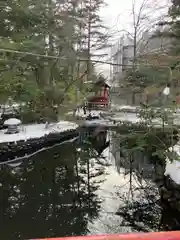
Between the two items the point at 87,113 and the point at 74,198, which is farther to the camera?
the point at 87,113

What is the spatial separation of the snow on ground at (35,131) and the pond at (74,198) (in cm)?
139

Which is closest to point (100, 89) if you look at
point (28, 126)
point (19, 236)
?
point (28, 126)

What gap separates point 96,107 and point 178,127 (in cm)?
1494

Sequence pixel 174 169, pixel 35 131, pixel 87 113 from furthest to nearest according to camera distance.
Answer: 1. pixel 87 113
2. pixel 35 131
3. pixel 174 169

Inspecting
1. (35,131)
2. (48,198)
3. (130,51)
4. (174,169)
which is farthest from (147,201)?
(130,51)

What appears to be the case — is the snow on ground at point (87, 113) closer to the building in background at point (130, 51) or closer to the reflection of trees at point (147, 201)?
the building in background at point (130, 51)

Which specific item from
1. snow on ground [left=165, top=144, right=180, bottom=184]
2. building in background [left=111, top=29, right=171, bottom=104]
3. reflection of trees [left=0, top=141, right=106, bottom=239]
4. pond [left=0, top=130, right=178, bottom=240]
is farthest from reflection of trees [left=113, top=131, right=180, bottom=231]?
Answer: building in background [left=111, top=29, right=171, bottom=104]

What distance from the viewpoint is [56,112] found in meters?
15.9

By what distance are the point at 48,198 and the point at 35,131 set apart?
658 centimetres

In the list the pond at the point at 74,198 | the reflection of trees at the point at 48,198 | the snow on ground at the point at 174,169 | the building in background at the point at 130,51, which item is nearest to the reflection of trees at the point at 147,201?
the pond at the point at 74,198

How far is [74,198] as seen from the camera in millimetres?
→ 7160

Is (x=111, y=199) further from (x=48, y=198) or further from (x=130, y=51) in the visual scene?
(x=130, y=51)

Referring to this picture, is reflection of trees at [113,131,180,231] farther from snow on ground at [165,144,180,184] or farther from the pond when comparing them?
snow on ground at [165,144,180,184]

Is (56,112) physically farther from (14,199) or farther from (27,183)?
(14,199)
